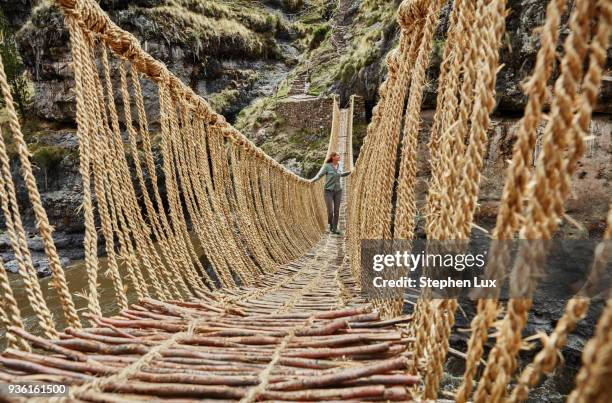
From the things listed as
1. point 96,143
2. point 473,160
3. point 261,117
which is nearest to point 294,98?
point 261,117

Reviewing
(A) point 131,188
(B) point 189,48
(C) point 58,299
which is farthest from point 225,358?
(B) point 189,48

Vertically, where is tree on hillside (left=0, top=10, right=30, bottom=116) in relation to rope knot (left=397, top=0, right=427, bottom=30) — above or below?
above

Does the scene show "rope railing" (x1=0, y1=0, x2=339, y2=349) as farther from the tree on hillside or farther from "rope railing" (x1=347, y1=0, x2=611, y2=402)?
the tree on hillside

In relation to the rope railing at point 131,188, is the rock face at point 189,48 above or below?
above

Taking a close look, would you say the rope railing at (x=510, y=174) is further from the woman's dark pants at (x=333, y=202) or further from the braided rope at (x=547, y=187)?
the woman's dark pants at (x=333, y=202)

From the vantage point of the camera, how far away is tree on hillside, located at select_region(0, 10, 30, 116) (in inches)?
412

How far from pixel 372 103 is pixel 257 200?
599 centimetres

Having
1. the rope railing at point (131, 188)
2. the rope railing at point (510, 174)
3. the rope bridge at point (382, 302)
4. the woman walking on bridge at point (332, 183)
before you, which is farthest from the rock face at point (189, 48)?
the rope railing at point (510, 174)

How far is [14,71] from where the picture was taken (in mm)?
10883

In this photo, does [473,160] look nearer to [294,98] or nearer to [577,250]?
[577,250]

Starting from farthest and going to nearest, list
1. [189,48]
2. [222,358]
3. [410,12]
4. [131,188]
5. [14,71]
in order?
[189,48], [14,71], [131,188], [410,12], [222,358]

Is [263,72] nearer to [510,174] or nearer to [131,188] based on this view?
[131,188]

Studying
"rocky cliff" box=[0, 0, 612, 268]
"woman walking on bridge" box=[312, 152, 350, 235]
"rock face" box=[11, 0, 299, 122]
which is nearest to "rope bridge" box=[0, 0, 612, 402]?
"woman walking on bridge" box=[312, 152, 350, 235]

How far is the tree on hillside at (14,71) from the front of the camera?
10.5 meters
